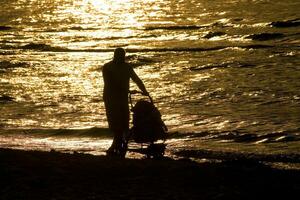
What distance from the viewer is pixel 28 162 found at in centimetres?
1091

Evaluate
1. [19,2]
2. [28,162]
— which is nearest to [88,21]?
[19,2]

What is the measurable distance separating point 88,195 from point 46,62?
2395 centimetres

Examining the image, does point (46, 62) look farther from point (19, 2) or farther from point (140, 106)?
point (19, 2)

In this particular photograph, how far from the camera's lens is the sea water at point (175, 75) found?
16672 mm

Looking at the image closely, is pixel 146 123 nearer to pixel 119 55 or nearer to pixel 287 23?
pixel 119 55

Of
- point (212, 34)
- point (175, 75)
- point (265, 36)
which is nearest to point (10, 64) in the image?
point (175, 75)

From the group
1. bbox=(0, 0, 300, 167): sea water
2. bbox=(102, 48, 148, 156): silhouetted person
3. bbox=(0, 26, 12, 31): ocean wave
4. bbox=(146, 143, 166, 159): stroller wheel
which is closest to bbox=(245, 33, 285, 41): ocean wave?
bbox=(0, 0, 300, 167): sea water

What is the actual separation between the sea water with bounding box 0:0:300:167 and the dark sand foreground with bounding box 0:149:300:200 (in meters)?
3.36

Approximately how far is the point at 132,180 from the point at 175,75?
17.6 meters

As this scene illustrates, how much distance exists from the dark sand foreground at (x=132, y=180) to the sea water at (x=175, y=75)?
3.36m

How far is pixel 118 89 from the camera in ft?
41.2

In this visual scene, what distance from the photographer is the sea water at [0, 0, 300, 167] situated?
1667 centimetres

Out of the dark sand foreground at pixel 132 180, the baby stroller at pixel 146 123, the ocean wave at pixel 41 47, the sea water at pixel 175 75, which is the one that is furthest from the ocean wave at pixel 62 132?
the ocean wave at pixel 41 47

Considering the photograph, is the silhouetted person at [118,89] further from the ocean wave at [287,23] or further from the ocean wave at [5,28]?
the ocean wave at [5,28]
